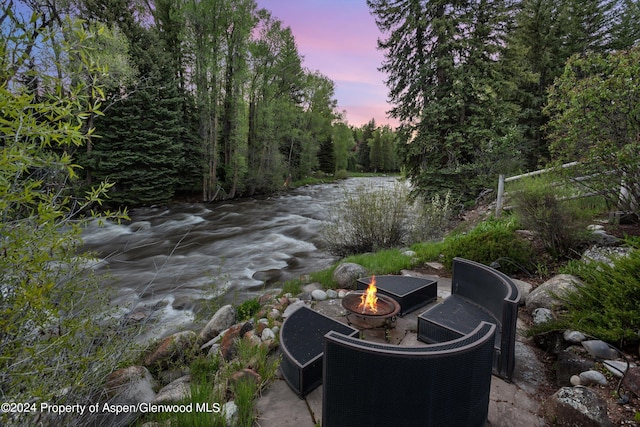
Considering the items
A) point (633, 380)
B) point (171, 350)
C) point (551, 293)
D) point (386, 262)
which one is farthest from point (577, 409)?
point (171, 350)

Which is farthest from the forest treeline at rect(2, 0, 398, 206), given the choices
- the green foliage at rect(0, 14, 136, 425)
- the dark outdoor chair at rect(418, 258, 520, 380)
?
the dark outdoor chair at rect(418, 258, 520, 380)

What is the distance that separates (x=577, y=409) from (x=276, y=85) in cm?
1991

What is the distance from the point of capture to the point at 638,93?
374 centimetres

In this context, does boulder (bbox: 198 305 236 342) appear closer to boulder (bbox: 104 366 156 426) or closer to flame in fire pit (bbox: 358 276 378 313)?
boulder (bbox: 104 366 156 426)

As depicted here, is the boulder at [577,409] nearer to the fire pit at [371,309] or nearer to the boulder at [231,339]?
the fire pit at [371,309]

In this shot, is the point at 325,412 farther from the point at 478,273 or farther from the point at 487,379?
the point at 478,273

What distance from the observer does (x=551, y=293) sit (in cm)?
323

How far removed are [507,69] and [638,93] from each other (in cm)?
801

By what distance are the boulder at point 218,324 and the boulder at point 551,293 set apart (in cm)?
386

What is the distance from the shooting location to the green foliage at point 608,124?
3764mm

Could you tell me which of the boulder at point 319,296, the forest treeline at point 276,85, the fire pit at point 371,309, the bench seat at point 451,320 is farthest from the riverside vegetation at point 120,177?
the fire pit at point 371,309

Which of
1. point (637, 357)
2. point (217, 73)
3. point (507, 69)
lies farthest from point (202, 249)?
point (507, 69)

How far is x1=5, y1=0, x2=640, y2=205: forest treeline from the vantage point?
10000mm

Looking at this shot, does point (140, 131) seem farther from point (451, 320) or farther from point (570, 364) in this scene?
point (570, 364)
